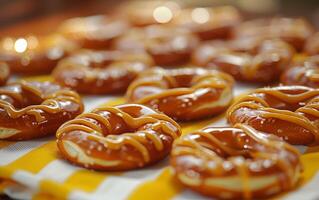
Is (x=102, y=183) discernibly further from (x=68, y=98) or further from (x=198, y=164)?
(x=68, y=98)

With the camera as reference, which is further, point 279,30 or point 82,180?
point 279,30

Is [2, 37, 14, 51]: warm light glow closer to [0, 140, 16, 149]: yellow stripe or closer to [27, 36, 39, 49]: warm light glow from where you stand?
[27, 36, 39, 49]: warm light glow

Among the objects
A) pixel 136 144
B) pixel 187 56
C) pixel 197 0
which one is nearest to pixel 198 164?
pixel 136 144

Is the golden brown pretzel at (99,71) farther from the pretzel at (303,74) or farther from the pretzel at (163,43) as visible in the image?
the pretzel at (303,74)

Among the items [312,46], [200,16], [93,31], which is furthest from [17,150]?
[200,16]

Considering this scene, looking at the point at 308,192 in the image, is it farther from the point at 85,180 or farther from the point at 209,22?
the point at 209,22

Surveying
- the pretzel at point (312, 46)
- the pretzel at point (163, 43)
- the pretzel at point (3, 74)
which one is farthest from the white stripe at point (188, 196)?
the pretzel at point (312, 46)
